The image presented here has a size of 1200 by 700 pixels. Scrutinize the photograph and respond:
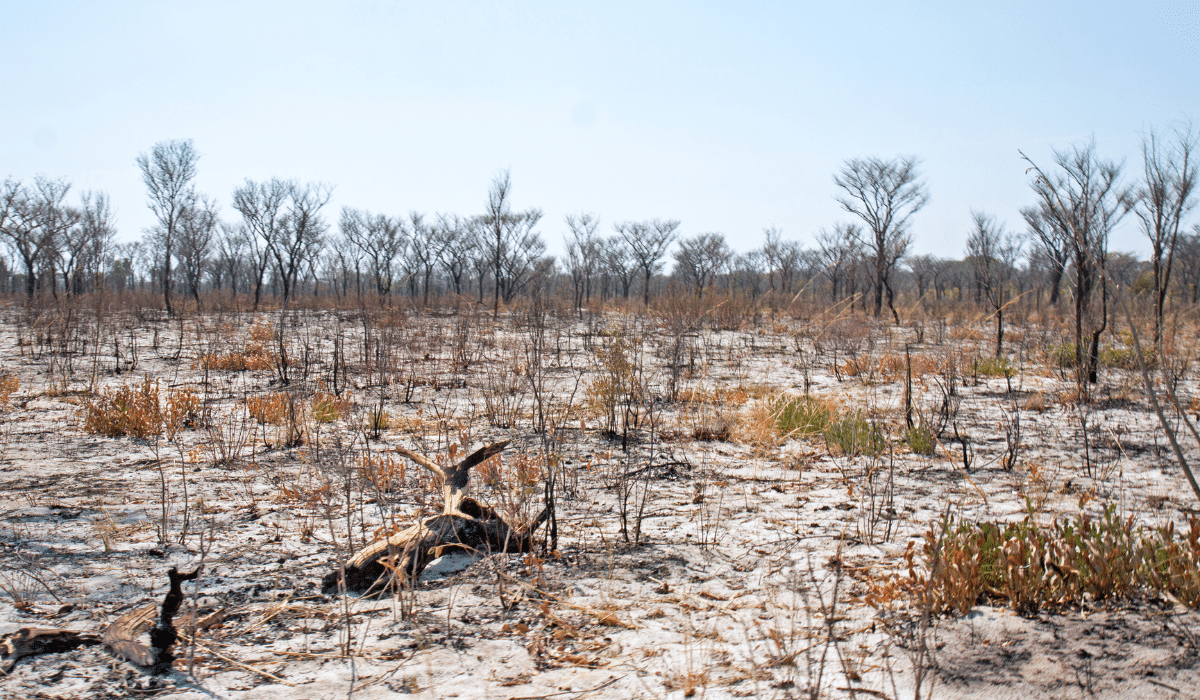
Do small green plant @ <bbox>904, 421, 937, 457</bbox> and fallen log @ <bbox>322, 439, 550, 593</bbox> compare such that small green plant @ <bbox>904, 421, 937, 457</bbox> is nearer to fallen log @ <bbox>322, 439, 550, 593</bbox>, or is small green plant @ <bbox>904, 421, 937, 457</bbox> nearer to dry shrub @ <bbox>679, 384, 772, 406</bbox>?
dry shrub @ <bbox>679, 384, 772, 406</bbox>

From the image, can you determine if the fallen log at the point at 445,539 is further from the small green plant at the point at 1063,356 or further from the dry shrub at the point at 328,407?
the small green plant at the point at 1063,356

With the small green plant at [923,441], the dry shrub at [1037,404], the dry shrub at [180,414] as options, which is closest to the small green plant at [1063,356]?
the dry shrub at [1037,404]

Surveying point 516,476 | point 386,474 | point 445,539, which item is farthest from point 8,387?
point 445,539

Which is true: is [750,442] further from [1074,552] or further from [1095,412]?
[1095,412]

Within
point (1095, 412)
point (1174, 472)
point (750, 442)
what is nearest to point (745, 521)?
point (750, 442)

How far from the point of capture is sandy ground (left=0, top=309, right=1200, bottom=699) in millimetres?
2016

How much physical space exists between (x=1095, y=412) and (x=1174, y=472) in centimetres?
255

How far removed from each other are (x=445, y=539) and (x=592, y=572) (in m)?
0.74

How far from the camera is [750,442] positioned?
5.62m

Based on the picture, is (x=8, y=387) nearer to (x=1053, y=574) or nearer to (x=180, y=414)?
(x=180, y=414)

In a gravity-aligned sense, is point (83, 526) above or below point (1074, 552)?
below

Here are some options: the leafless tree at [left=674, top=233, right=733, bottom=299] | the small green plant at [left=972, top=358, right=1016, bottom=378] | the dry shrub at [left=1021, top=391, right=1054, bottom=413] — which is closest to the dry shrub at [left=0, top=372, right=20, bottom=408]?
the dry shrub at [left=1021, top=391, right=1054, bottom=413]

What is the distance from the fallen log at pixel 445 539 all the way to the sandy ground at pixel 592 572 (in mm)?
98

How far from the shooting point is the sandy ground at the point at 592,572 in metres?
2.02
